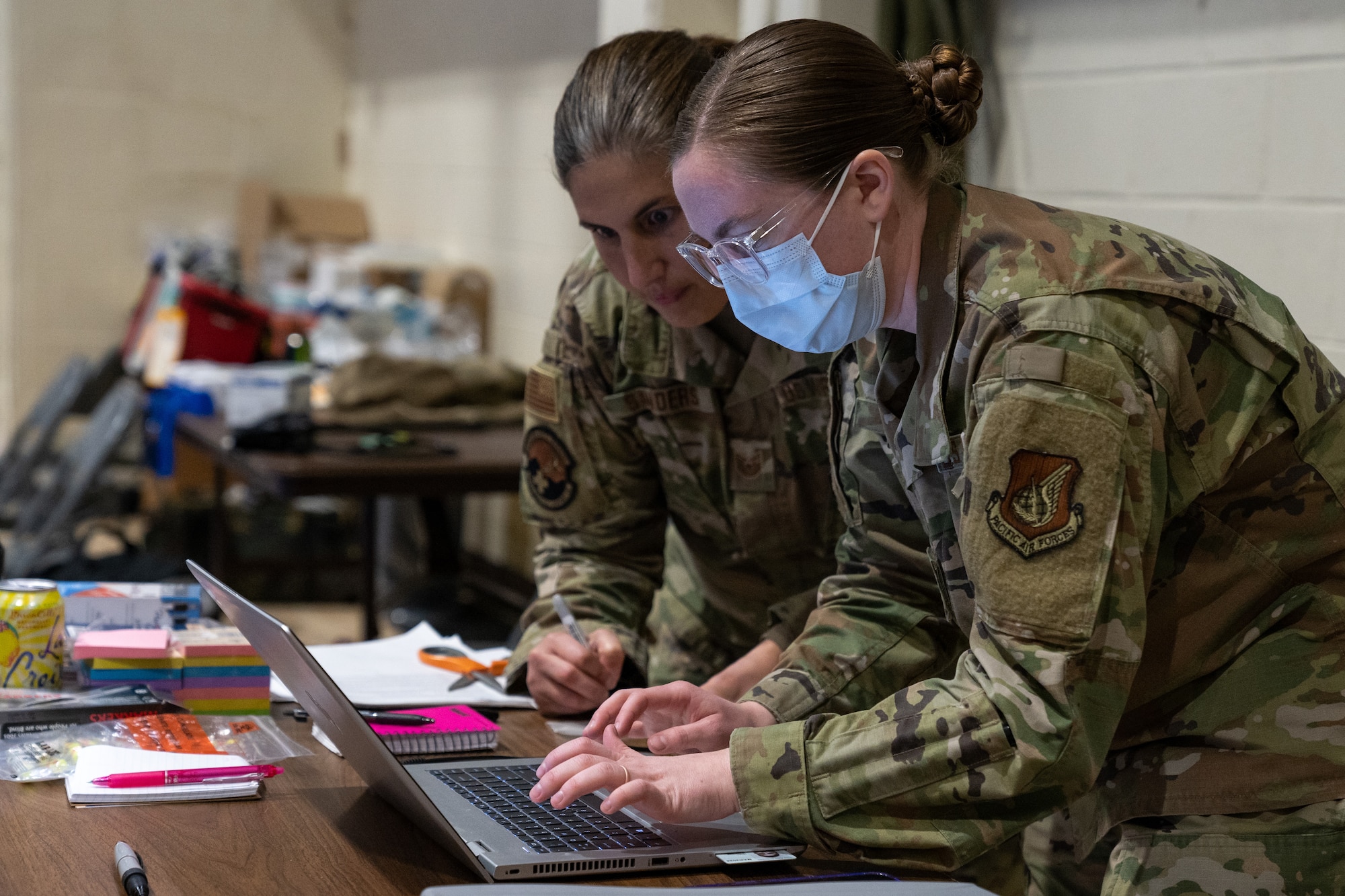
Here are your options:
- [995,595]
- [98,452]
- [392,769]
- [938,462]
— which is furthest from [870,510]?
[98,452]

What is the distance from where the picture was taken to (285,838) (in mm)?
1102

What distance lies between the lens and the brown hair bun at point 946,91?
3.76 feet

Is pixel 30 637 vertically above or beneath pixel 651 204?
beneath

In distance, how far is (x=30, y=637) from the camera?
4.58 ft

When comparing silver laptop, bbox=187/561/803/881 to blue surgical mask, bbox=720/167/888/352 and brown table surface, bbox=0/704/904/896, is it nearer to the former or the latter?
brown table surface, bbox=0/704/904/896

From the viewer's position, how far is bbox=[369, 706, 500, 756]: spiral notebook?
134 cm

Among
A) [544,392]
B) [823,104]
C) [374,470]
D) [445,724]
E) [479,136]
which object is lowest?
[374,470]

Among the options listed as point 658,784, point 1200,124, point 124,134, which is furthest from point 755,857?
point 124,134

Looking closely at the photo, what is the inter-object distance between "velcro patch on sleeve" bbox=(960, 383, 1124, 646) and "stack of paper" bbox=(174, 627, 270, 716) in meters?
0.78

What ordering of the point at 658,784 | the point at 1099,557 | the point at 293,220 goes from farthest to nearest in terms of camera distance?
the point at 293,220 → the point at 658,784 → the point at 1099,557

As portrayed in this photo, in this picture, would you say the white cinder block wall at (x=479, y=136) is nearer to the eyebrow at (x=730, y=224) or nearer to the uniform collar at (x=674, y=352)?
the uniform collar at (x=674, y=352)

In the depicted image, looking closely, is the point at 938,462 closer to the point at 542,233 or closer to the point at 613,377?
the point at 613,377

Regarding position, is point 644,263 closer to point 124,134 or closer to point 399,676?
point 399,676

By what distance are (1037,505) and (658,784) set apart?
0.35 m
